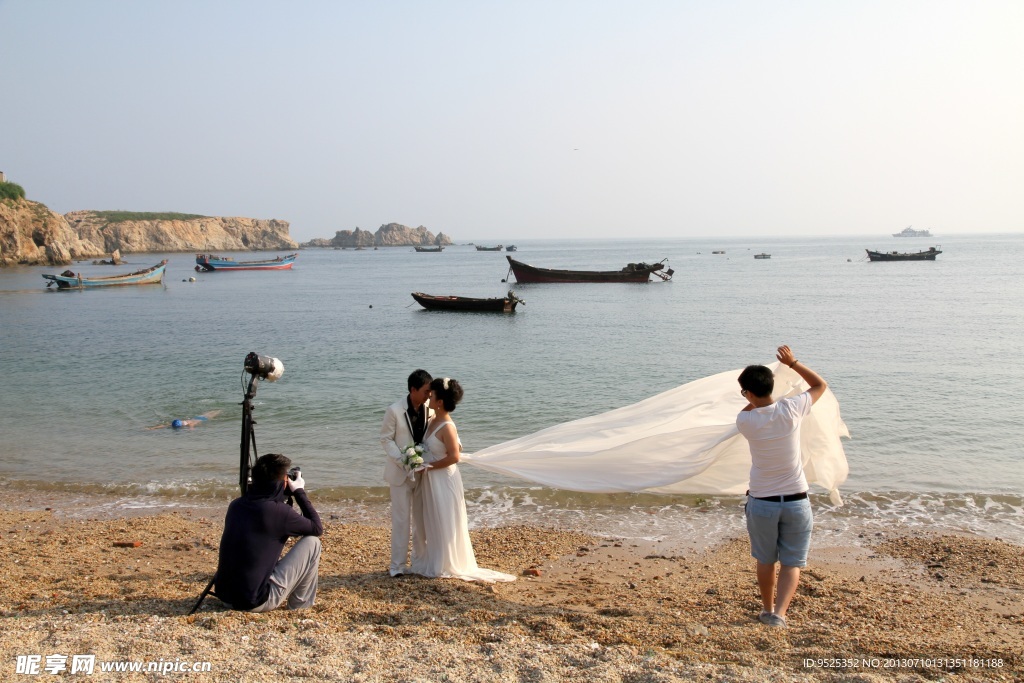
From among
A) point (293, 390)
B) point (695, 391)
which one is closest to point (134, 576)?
point (695, 391)

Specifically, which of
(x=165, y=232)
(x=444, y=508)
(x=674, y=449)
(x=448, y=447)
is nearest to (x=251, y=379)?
(x=448, y=447)

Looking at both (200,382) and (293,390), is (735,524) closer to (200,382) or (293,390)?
(293,390)

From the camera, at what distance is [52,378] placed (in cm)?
2123

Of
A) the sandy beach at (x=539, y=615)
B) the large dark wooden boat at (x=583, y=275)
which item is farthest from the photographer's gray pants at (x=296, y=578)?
the large dark wooden boat at (x=583, y=275)

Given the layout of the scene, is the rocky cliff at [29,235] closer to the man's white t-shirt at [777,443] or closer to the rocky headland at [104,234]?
the rocky headland at [104,234]

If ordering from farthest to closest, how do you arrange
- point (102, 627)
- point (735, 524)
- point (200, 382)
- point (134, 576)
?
point (200, 382) → point (735, 524) → point (134, 576) → point (102, 627)

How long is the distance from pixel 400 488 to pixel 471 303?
3470 cm

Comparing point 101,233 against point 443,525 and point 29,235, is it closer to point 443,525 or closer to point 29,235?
point 29,235

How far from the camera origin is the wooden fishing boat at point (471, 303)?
3981 cm

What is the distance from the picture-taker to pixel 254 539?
5.12 metres

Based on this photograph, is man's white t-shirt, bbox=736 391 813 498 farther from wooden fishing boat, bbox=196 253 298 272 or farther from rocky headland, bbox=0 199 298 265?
rocky headland, bbox=0 199 298 265

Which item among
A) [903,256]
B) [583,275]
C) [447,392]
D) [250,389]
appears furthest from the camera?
[903,256]

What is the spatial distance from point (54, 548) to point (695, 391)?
6.15 m

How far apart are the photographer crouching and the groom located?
0.80 m
